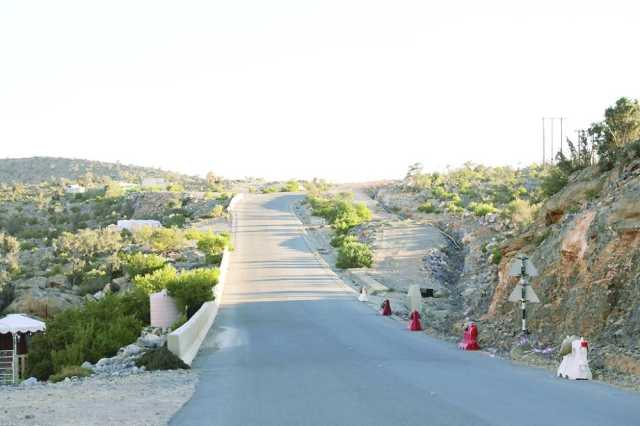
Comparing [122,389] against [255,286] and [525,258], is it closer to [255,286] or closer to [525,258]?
[525,258]

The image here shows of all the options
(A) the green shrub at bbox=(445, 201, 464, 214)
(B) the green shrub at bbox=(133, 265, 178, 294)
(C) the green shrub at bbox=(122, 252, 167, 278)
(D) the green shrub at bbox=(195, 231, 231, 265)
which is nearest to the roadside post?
(B) the green shrub at bbox=(133, 265, 178, 294)

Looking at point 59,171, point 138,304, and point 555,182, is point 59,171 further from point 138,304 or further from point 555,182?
point 555,182

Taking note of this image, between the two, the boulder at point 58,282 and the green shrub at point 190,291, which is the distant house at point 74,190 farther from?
the green shrub at point 190,291

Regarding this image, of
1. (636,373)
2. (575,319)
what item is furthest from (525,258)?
(636,373)

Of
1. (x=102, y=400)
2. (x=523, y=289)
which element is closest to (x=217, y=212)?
(x=523, y=289)

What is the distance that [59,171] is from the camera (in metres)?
186

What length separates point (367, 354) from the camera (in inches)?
784

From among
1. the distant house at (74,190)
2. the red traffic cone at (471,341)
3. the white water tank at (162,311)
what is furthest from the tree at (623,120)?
the distant house at (74,190)

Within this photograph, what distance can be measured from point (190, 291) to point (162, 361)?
11711 millimetres

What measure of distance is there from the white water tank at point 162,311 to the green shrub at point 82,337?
59cm

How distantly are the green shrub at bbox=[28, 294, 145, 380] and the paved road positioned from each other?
3.09m

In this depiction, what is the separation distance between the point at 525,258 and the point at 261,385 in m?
9.21

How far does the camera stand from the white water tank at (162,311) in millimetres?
29781

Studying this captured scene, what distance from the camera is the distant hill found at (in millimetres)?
176875
